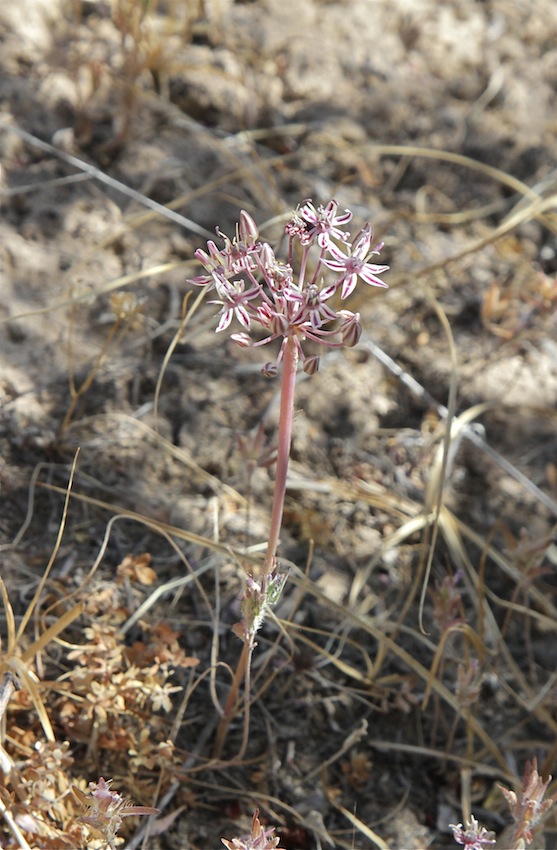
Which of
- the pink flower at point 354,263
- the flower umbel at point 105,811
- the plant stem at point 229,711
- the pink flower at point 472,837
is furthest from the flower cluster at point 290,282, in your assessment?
the pink flower at point 472,837

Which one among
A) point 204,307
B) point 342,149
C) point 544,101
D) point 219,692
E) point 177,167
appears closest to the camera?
point 219,692

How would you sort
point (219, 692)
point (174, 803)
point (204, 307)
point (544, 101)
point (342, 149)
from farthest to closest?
point (544, 101) < point (342, 149) < point (204, 307) < point (219, 692) < point (174, 803)

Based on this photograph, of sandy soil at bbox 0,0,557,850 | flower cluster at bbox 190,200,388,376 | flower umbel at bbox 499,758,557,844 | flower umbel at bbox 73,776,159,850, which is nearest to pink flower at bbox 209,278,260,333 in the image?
flower cluster at bbox 190,200,388,376

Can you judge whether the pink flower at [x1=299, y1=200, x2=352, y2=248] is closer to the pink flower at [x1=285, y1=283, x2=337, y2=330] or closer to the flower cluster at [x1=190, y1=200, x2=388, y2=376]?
the flower cluster at [x1=190, y1=200, x2=388, y2=376]

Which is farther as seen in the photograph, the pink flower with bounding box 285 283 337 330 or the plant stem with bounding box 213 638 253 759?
the plant stem with bounding box 213 638 253 759

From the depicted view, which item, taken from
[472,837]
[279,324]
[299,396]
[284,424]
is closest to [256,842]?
[472,837]

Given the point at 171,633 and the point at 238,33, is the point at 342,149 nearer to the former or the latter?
the point at 238,33

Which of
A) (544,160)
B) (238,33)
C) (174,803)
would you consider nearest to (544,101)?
(544,160)

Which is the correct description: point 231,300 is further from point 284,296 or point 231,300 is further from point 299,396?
point 299,396
